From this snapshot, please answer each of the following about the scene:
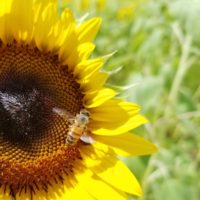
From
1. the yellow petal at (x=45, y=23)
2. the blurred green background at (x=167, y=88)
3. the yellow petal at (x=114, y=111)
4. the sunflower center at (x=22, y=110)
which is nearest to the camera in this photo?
the yellow petal at (x=45, y=23)

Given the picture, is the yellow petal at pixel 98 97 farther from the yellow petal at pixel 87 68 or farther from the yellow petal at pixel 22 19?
the yellow petal at pixel 22 19

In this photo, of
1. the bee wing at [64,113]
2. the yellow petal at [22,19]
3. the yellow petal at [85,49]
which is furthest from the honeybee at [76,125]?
the yellow petal at [22,19]

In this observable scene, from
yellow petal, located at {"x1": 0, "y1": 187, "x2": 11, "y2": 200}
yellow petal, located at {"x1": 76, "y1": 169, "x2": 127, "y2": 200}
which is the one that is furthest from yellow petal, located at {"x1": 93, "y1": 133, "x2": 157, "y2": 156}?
yellow petal, located at {"x1": 0, "y1": 187, "x2": 11, "y2": 200}

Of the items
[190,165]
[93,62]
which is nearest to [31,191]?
[93,62]

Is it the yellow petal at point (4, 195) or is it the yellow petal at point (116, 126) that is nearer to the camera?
the yellow petal at point (116, 126)

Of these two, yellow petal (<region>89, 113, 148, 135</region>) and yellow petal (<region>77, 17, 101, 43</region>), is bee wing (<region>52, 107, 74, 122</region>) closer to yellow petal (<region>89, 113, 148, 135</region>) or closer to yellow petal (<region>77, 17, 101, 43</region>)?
yellow petal (<region>89, 113, 148, 135</region>)

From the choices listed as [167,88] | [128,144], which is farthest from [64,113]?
[167,88]
